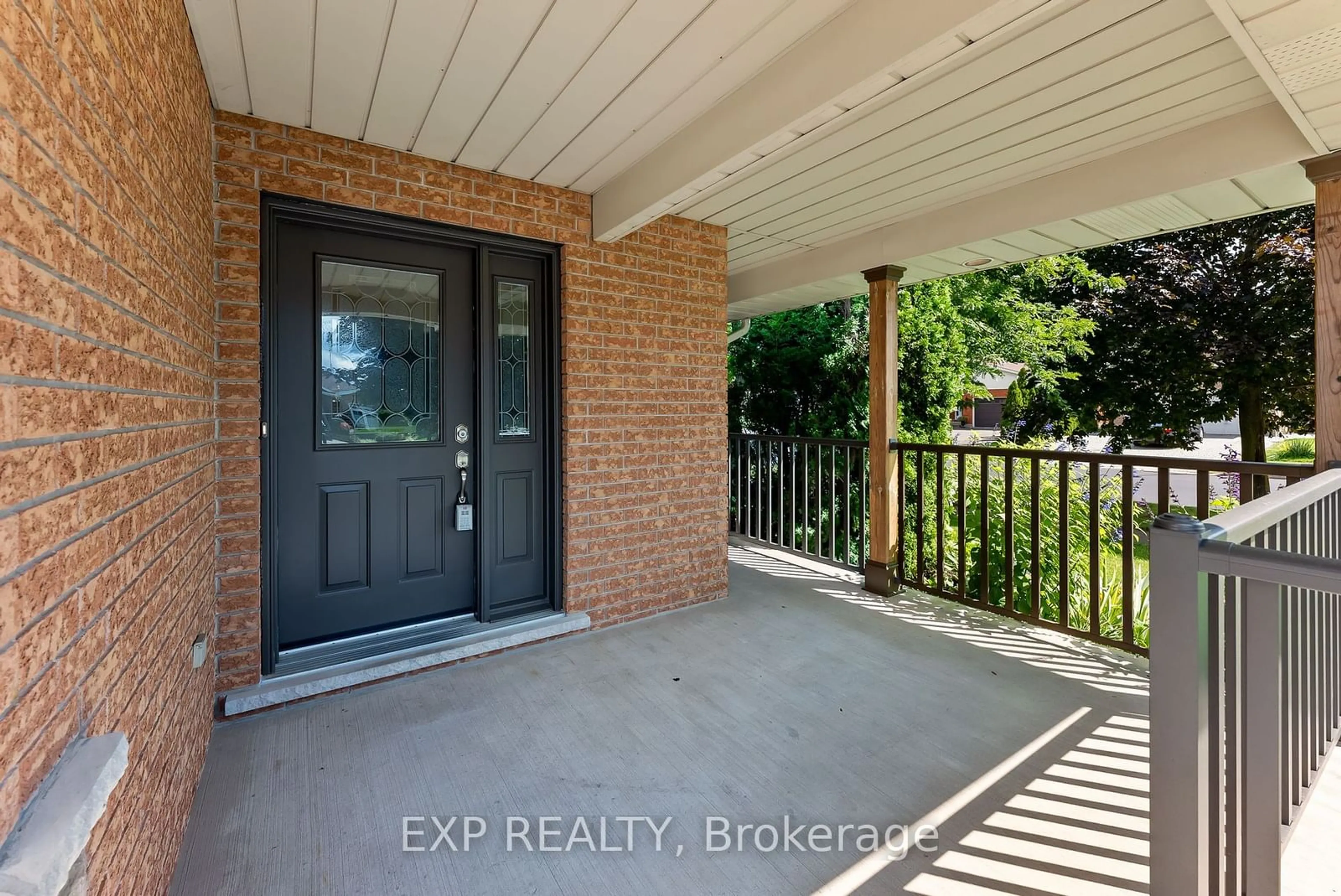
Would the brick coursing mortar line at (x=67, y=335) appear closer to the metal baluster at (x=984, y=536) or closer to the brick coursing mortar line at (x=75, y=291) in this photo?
the brick coursing mortar line at (x=75, y=291)

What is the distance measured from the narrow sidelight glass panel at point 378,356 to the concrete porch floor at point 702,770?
1.16m

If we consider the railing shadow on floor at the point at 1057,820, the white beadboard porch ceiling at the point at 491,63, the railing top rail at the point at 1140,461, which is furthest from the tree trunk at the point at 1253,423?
the white beadboard porch ceiling at the point at 491,63

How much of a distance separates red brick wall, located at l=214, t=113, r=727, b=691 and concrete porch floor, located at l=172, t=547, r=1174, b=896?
527 mm

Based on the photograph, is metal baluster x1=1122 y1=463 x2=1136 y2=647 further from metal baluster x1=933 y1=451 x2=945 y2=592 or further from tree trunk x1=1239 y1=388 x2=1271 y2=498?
tree trunk x1=1239 y1=388 x2=1271 y2=498

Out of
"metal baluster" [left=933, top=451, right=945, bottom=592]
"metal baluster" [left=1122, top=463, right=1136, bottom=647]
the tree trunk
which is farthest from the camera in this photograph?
the tree trunk

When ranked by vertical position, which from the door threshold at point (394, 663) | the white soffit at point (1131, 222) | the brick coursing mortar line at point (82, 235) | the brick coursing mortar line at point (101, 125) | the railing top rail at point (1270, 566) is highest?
the white soffit at point (1131, 222)

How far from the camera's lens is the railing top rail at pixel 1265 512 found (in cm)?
110

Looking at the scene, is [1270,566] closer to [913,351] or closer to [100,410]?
[100,410]

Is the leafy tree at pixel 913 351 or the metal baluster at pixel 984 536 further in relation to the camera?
the leafy tree at pixel 913 351

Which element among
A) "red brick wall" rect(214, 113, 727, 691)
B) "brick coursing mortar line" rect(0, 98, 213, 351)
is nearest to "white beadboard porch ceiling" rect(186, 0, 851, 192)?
"red brick wall" rect(214, 113, 727, 691)

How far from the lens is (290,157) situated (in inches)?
97.9

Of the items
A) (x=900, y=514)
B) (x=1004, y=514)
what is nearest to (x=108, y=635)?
(x=900, y=514)

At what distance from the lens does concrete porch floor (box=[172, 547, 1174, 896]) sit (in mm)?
1594

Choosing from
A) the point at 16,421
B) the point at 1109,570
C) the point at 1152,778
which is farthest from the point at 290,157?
the point at 1109,570
